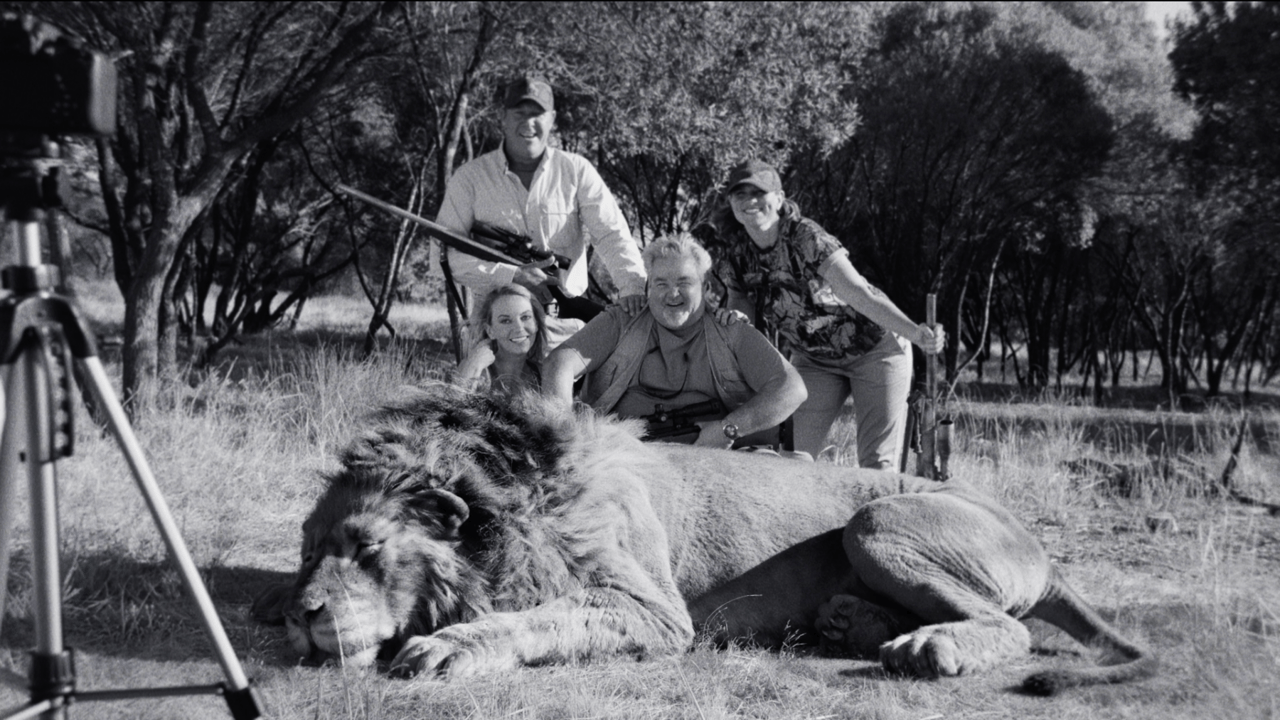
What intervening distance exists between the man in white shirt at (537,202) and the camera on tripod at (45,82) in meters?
4.27

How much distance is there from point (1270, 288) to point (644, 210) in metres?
13.9

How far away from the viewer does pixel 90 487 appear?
6.13m

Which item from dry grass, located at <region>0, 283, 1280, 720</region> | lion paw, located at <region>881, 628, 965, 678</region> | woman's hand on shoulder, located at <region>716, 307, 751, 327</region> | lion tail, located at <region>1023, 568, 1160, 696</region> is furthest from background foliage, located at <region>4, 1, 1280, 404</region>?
lion tail, located at <region>1023, 568, 1160, 696</region>

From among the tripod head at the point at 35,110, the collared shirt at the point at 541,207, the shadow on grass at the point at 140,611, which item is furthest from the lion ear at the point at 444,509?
the collared shirt at the point at 541,207

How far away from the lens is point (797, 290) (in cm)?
659

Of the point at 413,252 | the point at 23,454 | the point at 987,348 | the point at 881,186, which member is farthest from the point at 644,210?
the point at 23,454

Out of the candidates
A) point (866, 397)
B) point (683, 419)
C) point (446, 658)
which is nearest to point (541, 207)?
point (683, 419)

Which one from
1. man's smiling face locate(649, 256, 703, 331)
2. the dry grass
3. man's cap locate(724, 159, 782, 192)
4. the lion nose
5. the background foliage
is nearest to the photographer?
the dry grass

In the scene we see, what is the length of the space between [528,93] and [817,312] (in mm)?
2004

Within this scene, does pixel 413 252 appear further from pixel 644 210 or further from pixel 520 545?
pixel 520 545

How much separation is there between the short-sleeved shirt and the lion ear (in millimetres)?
1564

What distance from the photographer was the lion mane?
3.85 metres

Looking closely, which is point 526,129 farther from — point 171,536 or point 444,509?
point 171,536

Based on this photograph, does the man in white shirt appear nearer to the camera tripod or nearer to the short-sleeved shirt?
the short-sleeved shirt
